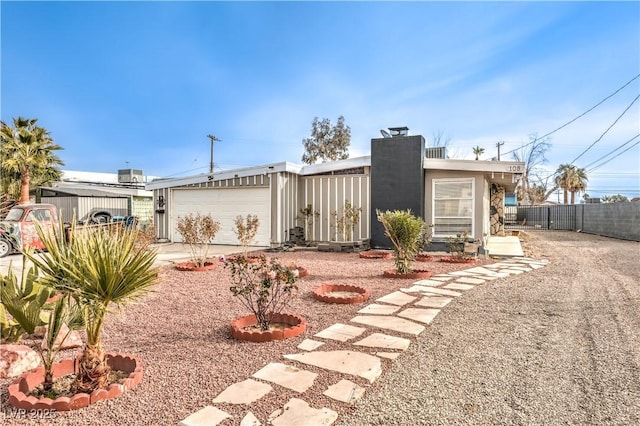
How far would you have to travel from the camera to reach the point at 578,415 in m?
2.30

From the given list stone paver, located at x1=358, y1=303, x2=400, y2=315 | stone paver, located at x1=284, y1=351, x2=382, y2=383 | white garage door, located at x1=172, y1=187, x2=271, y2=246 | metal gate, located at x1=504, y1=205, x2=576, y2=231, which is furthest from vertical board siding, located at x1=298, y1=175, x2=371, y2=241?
metal gate, located at x1=504, y1=205, x2=576, y2=231

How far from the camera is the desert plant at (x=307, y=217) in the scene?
39.8 feet

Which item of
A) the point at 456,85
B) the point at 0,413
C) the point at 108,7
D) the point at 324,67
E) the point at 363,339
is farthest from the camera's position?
the point at 456,85

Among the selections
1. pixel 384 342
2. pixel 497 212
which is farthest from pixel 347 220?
pixel 497 212

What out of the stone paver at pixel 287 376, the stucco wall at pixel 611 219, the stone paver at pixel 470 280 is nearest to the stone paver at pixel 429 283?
the stone paver at pixel 470 280

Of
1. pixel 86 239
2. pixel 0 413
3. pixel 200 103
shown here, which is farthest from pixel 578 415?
pixel 200 103

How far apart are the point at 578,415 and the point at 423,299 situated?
116 inches

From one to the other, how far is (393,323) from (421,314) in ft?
1.80

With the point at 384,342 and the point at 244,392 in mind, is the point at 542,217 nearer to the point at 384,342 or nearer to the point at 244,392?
the point at 384,342

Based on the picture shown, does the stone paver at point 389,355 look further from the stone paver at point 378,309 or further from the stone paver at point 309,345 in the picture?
the stone paver at point 378,309

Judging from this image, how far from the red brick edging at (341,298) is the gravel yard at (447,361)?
0.15m

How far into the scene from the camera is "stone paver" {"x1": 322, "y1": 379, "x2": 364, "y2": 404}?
247 cm

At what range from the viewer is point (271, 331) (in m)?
3.62

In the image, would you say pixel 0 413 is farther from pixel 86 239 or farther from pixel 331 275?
pixel 331 275
